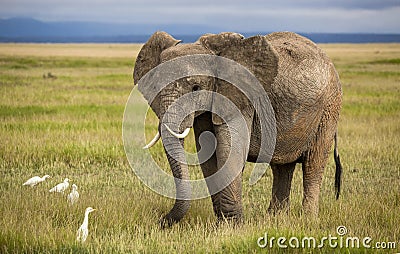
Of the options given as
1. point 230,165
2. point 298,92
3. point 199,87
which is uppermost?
point 199,87

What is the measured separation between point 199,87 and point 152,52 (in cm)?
103

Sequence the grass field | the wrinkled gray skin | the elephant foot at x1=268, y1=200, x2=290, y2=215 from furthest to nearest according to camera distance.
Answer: the elephant foot at x1=268, y1=200, x2=290, y2=215 → the wrinkled gray skin → the grass field

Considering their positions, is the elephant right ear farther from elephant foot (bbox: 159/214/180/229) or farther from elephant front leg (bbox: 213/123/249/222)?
elephant foot (bbox: 159/214/180/229)

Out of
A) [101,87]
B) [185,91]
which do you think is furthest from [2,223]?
[101,87]

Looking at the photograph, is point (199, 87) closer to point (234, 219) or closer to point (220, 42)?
point (220, 42)

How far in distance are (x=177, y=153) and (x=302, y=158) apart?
2063 mm

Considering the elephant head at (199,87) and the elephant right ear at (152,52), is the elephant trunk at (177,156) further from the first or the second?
the elephant right ear at (152,52)

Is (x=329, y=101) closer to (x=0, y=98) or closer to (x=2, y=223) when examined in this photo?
(x=2, y=223)

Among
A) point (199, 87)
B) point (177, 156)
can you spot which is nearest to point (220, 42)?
point (199, 87)

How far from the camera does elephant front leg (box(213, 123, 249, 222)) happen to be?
6336mm

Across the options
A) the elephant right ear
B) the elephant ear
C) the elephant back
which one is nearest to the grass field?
the elephant back

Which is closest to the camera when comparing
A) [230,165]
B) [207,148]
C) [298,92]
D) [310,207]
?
[230,165]

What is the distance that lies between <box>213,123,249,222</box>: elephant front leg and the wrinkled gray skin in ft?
0.03

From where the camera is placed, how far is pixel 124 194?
8586mm
